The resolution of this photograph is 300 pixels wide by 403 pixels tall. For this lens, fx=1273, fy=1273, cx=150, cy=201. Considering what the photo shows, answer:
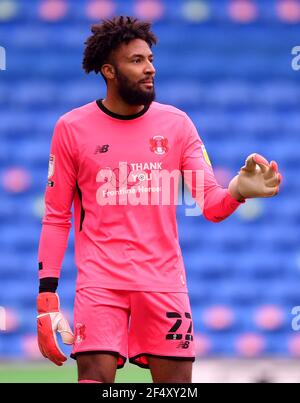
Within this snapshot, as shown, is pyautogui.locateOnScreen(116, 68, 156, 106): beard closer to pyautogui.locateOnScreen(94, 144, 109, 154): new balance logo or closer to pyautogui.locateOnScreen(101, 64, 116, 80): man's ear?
pyautogui.locateOnScreen(101, 64, 116, 80): man's ear

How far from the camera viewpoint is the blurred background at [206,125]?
989 centimetres

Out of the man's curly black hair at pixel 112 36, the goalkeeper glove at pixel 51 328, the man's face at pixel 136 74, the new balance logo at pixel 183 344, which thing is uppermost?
Answer: the man's curly black hair at pixel 112 36

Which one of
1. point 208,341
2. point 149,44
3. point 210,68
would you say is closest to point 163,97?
point 210,68

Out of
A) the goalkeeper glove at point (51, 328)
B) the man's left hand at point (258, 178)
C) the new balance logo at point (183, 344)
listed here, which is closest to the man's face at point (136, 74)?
the man's left hand at point (258, 178)

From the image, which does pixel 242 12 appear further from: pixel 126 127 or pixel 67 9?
pixel 126 127

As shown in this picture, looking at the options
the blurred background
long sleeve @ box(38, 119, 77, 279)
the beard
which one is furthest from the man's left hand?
the blurred background

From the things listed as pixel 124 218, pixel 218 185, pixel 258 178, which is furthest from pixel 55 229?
pixel 258 178

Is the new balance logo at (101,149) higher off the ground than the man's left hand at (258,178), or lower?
higher

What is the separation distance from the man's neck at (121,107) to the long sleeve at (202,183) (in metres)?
0.23

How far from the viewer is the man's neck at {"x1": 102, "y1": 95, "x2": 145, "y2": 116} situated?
18.8ft

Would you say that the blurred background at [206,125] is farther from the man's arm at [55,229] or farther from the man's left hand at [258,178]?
the man's left hand at [258,178]

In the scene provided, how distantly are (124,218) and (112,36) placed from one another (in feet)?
2.75

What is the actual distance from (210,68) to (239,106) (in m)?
0.38

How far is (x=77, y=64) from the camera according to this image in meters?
10.1
